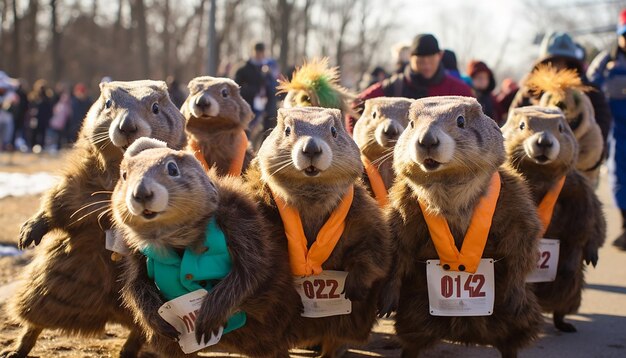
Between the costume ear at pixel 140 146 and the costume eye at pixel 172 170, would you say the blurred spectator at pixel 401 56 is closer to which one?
the costume ear at pixel 140 146

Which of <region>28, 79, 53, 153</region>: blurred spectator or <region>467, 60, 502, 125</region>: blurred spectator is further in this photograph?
<region>28, 79, 53, 153</region>: blurred spectator

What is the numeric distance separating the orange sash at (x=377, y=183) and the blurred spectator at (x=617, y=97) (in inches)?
166

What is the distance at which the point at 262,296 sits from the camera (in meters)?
4.26

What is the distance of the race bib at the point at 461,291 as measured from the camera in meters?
4.73

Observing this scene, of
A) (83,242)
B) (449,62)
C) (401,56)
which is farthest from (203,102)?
(401,56)

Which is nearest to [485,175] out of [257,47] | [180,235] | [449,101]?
[449,101]

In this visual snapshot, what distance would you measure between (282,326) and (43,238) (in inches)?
72.5

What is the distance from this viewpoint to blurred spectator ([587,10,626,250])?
8.97 meters

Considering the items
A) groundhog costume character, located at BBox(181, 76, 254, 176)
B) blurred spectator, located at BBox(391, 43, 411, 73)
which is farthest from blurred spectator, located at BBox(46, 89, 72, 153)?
groundhog costume character, located at BBox(181, 76, 254, 176)

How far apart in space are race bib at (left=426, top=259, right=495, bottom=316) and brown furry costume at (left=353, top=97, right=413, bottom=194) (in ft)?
3.75

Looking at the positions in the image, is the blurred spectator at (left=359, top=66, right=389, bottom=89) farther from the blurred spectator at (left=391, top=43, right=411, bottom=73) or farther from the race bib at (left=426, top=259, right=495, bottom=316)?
the race bib at (left=426, top=259, right=495, bottom=316)

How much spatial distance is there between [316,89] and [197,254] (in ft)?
7.71

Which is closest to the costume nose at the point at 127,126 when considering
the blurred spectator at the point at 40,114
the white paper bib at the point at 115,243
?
the white paper bib at the point at 115,243

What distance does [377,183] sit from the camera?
5688 millimetres
